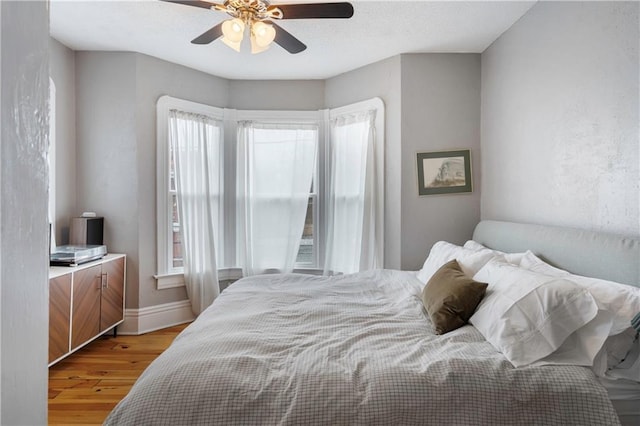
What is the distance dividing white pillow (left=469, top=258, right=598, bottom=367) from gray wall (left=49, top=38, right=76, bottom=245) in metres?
3.53

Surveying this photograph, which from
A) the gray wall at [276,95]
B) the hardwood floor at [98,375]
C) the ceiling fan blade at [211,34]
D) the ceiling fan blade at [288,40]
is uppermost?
the gray wall at [276,95]

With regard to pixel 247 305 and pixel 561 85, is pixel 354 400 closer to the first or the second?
pixel 247 305

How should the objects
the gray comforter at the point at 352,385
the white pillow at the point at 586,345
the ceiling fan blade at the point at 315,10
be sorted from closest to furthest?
the gray comforter at the point at 352,385, the white pillow at the point at 586,345, the ceiling fan blade at the point at 315,10

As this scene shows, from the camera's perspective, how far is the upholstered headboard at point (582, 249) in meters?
1.61

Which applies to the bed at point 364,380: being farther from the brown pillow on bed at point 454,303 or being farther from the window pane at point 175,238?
the window pane at point 175,238

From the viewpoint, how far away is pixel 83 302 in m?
2.84

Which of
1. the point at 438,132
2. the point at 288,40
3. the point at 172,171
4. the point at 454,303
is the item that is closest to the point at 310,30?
the point at 288,40

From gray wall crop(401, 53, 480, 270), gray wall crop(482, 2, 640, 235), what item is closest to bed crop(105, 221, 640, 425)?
gray wall crop(482, 2, 640, 235)

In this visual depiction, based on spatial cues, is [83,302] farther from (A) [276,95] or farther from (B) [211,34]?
(A) [276,95]

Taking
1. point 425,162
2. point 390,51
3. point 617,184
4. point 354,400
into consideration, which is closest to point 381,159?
point 425,162

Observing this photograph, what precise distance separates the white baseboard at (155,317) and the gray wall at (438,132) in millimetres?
2314

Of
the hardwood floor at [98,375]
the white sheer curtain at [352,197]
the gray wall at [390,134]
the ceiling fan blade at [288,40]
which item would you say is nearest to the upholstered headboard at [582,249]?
the gray wall at [390,134]

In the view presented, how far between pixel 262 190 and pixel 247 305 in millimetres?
2199

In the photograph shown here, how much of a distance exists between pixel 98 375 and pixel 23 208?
280 centimetres
